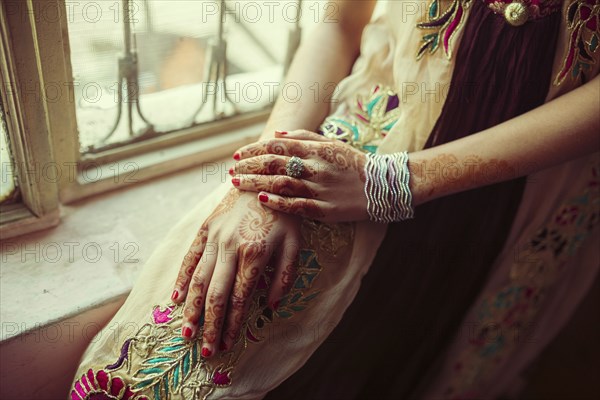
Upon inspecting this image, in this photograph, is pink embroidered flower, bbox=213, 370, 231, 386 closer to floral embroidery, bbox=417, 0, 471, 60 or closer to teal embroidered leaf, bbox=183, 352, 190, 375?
teal embroidered leaf, bbox=183, 352, 190, 375

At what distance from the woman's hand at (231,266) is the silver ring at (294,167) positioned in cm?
5

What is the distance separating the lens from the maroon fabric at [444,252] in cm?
74

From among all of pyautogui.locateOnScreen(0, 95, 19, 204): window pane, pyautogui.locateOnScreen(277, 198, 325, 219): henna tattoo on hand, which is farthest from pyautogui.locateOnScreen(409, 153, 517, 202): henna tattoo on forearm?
pyautogui.locateOnScreen(0, 95, 19, 204): window pane

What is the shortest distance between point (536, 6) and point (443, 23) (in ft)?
0.38

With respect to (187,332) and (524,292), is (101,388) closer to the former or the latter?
(187,332)

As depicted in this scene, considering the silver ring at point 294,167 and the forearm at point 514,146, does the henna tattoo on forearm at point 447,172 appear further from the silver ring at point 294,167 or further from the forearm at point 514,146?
the silver ring at point 294,167

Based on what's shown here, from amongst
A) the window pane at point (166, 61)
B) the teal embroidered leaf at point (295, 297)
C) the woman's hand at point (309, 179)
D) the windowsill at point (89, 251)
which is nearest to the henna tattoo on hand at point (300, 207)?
the woman's hand at point (309, 179)

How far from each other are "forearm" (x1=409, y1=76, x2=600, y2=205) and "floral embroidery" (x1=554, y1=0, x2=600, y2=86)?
25 millimetres

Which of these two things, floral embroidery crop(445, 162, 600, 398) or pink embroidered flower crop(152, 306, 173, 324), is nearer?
pink embroidered flower crop(152, 306, 173, 324)

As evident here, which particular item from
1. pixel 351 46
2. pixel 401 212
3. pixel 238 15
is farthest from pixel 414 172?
pixel 238 15

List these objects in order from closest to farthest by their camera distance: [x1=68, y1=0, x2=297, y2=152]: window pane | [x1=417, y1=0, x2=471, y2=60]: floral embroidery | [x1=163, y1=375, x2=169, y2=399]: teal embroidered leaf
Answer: [x1=163, y1=375, x2=169, y2=399]: teal embroidered leaf → [x1=417, y1=0, x2=471, y2=60]: floral embroidery → [x1=68, y1=0, x2=297, y2=152]: window pane

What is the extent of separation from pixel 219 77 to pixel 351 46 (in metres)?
0.29

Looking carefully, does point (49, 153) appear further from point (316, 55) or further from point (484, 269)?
point (484, 269)

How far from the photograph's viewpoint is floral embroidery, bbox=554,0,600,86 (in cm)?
70
